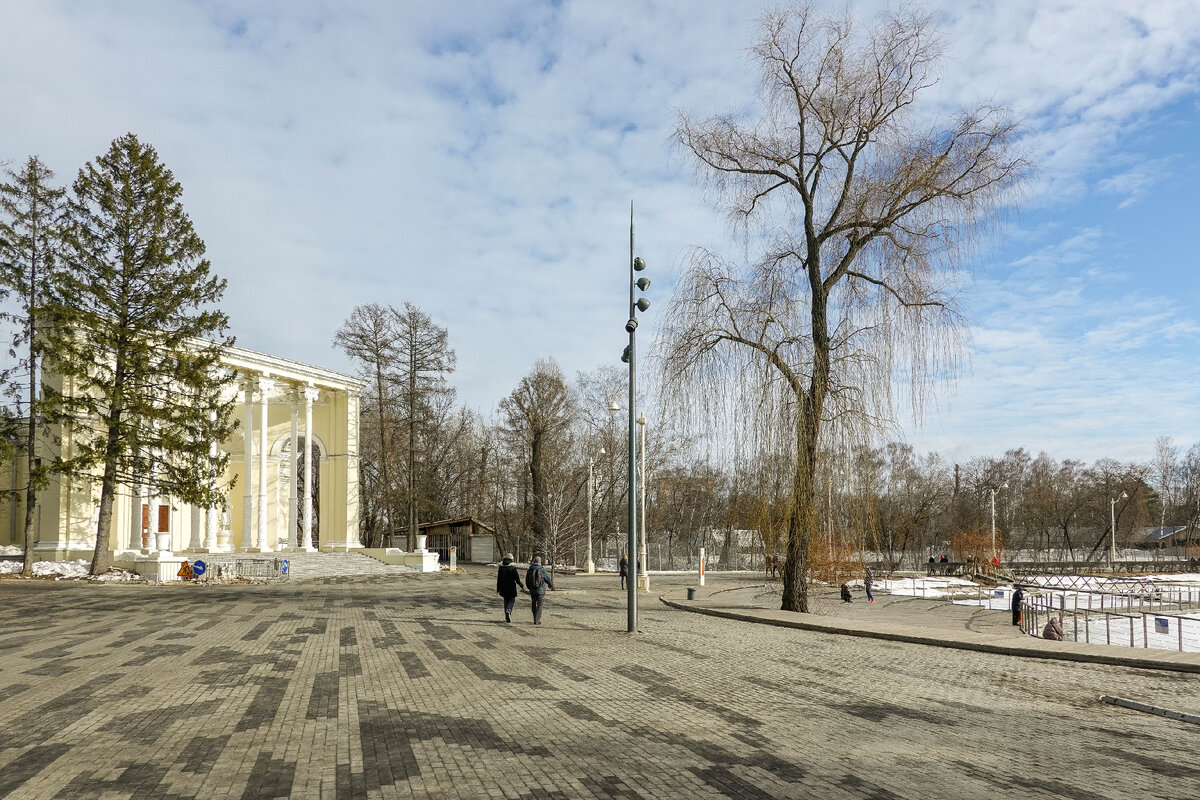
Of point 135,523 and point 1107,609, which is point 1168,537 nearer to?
point 1107,609

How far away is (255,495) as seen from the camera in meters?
53.3

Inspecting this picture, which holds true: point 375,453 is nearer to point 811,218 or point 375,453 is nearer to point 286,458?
point 286,458

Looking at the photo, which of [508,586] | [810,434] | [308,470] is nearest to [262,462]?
[308,470]

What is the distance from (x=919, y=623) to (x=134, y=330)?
106 ft

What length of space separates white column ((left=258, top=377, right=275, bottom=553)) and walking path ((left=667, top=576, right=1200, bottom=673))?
89.2 feet

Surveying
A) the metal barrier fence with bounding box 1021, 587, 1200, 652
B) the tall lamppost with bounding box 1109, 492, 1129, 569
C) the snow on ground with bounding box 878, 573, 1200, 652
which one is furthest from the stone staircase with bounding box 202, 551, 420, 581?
the tall lamppost with bounding box 1109, 492, 1129, 569

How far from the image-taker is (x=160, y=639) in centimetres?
1664

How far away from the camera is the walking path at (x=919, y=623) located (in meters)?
15.3

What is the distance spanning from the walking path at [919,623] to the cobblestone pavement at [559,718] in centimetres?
65

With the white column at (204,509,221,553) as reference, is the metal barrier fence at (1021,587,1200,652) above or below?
below

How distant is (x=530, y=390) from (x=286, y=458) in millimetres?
17423

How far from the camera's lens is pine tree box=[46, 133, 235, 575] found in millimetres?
34906

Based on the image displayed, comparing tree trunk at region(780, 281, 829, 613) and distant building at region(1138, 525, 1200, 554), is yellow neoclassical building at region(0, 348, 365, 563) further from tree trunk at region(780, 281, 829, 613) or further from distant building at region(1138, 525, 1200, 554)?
distant building at region(1138, 525, 1200, 554)

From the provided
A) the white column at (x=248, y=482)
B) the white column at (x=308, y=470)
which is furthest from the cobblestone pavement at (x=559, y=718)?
the white column at (x=308, y=470)
